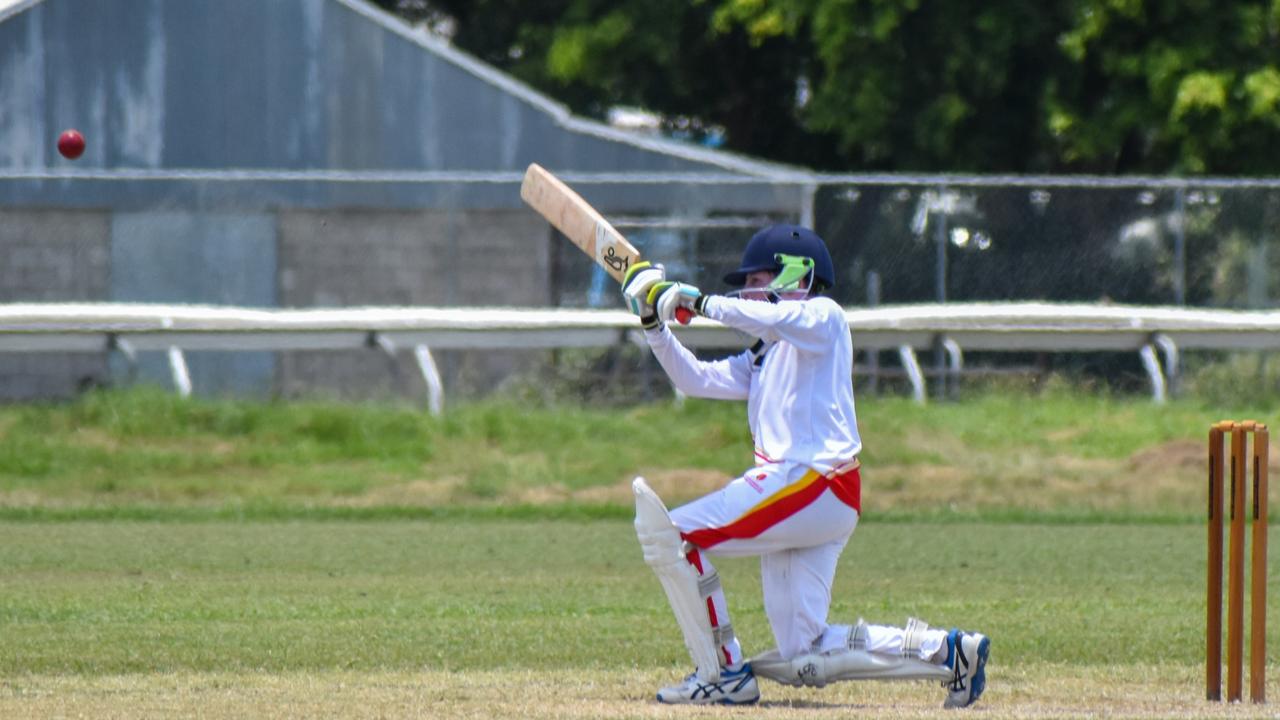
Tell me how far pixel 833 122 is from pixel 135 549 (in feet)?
43.2

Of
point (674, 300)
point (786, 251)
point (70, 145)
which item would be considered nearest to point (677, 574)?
point (674, 300)

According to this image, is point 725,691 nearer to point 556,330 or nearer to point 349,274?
point 556,330

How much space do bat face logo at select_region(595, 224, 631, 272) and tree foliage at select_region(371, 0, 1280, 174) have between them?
15.2 meters

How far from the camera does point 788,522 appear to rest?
648cm

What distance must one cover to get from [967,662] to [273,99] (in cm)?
1704

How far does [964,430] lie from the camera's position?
1639 cm

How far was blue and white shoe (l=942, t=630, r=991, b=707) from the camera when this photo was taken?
21.5ft

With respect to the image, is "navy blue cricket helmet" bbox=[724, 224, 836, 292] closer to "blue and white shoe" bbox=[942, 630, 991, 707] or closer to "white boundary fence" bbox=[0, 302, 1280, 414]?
"blue and white shoe" bbox=[942, 630, 991, 707]

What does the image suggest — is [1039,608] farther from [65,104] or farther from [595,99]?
[595,99]

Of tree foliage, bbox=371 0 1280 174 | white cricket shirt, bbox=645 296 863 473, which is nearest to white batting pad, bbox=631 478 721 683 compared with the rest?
white cricket shirt, bbox=645 296 863 473

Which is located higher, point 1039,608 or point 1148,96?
point 1148,96

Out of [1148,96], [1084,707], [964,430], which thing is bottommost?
[964,430]

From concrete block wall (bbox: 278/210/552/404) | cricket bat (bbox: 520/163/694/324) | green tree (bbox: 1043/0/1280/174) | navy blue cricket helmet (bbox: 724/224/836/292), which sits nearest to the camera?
navy blue cricket helmet (bbox: 724/224/836/292)

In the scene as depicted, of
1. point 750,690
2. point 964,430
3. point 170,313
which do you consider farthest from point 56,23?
point 750,690
